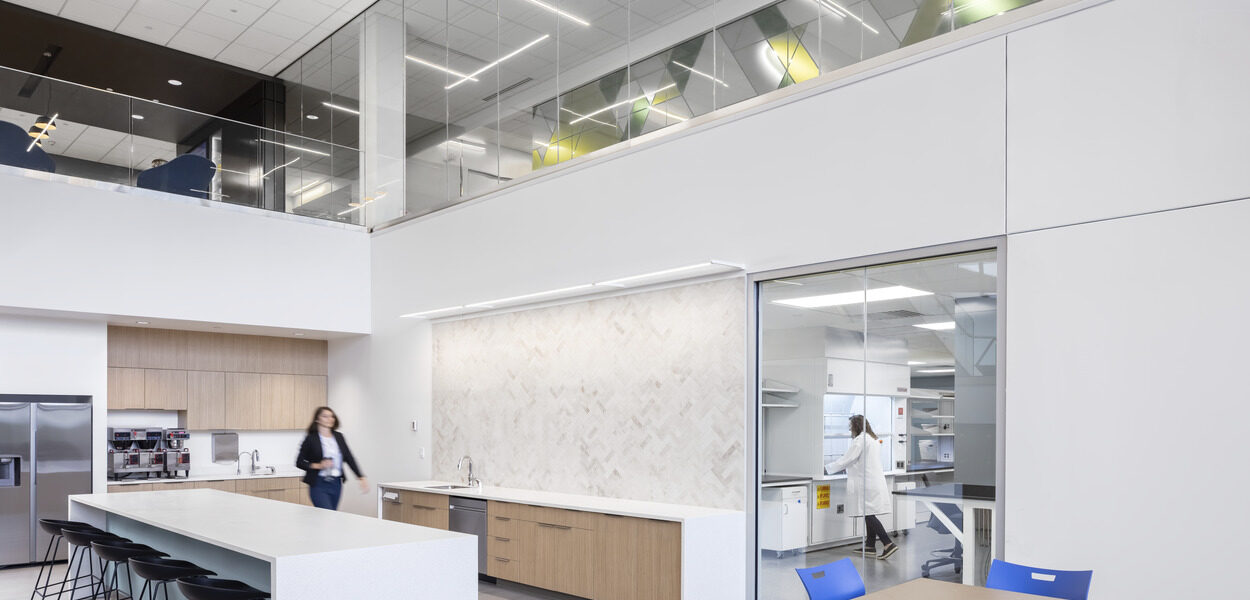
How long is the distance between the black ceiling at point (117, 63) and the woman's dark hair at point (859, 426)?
943 centimetres

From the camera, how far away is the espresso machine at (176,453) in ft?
29.6

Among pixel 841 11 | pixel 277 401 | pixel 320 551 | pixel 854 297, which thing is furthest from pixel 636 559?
pixel 277 401

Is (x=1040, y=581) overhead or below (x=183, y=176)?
below

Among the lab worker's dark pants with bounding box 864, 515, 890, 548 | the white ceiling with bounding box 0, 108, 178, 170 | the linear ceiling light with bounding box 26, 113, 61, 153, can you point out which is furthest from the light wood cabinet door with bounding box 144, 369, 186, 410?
the lab worker's dark pants with bounding box 864, 515, 890, 548

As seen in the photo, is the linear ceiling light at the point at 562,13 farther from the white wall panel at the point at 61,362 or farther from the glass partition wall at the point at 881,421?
the white wall panel at the point at 61,362

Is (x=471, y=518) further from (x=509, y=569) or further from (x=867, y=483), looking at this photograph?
(x=867, y=483)

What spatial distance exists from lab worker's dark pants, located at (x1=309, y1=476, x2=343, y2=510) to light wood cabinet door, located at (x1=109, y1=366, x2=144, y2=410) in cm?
349

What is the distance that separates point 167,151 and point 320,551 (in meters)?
6.14

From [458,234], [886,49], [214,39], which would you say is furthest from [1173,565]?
[214,39]

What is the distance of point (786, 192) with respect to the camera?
5438 mm

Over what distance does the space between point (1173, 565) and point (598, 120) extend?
493cm

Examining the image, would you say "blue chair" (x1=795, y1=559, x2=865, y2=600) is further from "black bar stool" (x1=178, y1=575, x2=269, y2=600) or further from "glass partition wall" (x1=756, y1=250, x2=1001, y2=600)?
"black bar stool" (x1=178, y1=575, x2=269, y2=600)

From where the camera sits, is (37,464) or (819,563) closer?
(819,563)

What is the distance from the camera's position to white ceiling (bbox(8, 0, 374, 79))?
930 centimetres
